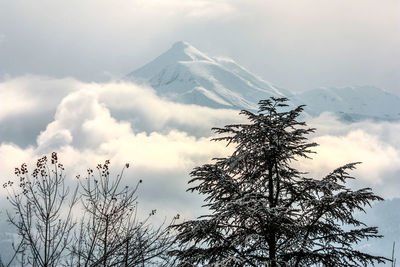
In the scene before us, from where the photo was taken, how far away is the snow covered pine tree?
1082 centimetres

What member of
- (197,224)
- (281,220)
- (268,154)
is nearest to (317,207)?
(281,220)

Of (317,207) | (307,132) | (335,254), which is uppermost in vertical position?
(307,132)

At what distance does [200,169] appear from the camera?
39.2ft

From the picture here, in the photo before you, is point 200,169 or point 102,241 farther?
point 102,241

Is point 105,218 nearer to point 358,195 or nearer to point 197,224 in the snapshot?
point 197,224

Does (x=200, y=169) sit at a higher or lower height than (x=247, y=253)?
higher

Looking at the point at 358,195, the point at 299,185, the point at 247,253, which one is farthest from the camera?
the point at 299,185

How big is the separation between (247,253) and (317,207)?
2412mm

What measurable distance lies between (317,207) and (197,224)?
10.5 ft

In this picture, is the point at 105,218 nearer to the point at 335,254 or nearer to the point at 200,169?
the point at 200,169

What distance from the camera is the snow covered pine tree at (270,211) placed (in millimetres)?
10820

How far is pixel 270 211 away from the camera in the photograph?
10.6 metres

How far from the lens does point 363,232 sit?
11.3 m

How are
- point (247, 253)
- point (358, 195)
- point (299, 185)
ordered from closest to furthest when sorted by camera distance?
1. point (358, 195)
2. point (247, 253)
3. point (299, 185)
